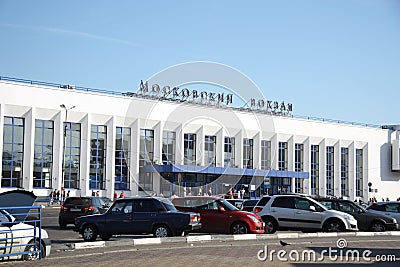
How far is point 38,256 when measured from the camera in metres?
14.8

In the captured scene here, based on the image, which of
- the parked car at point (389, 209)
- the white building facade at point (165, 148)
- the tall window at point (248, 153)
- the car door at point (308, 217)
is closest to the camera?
the car door at point (308, 217)

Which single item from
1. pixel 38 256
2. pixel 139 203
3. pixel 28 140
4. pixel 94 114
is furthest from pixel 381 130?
pixel 38 256

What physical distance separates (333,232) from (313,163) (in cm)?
5899

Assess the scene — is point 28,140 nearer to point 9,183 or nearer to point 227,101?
point 9,183

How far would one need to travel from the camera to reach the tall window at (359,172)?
87.0 metres

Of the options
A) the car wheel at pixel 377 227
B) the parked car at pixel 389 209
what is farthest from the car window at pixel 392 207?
the car wheel at pixel 377 227

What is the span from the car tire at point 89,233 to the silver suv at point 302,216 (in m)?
7.77

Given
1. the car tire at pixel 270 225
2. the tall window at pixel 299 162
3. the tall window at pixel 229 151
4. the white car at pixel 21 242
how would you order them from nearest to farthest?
the white car at pixel 21 242 → the car tire at pixel 270 225 → the tall window at pixel 229 151 → the tall window at pixel 299 162

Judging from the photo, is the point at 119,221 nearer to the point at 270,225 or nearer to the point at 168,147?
the point at 270,225

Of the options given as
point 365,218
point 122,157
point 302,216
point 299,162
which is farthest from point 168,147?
point 302,216

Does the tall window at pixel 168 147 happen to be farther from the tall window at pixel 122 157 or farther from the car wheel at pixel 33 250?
the car wheel at pixel 33 250

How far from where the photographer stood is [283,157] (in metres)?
79.7

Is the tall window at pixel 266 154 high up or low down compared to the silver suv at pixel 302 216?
up

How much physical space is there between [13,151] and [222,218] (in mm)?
39936
